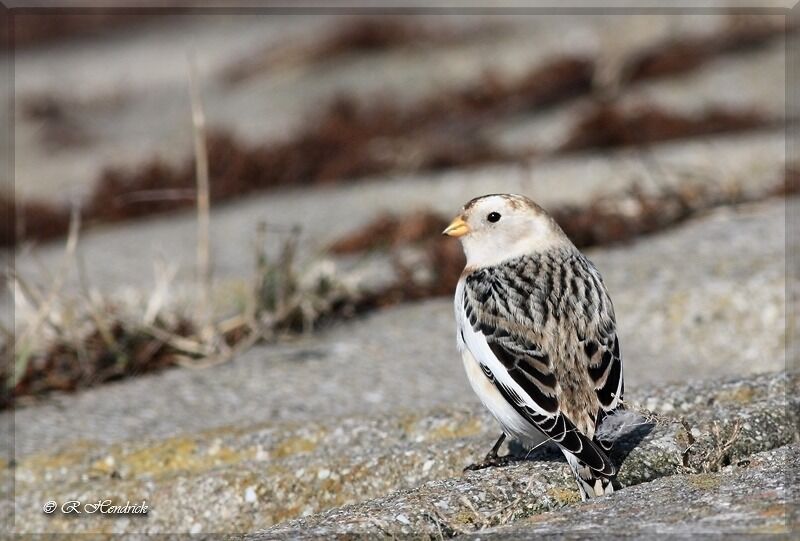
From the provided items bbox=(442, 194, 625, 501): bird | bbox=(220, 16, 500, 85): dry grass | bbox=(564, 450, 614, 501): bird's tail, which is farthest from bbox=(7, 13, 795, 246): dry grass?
bbox=(564, 450, 614, 501): bird's tail

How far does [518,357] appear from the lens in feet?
9.81

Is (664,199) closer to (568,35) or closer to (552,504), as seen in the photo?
(552,504)

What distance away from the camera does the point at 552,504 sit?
2826 millimetres

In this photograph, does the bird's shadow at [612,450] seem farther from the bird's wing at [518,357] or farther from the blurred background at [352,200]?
the blurred background at [352,200]

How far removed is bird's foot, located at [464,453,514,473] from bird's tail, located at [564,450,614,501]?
30 centimetres

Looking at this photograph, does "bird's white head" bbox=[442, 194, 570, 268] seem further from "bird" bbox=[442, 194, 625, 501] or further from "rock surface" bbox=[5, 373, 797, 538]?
"rock surface" bbox=[5, 373, 797, 538]

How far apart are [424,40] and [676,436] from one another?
799 centimetres

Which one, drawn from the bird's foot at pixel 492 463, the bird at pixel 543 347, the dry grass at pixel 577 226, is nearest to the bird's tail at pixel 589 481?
the bird at pixel 543 347

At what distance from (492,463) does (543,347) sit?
1.13 ft

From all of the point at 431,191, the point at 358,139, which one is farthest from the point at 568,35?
the point at 431,191

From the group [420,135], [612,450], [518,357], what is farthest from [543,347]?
[420,135]

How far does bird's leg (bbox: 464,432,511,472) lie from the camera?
308 cm

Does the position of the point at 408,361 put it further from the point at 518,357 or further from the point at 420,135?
the point at 420,135

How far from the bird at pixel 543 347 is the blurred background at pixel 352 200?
2.39ft
